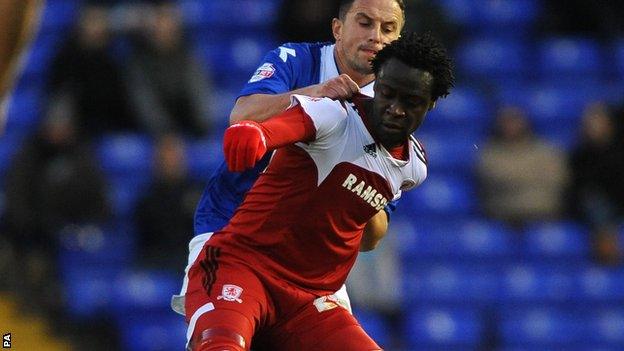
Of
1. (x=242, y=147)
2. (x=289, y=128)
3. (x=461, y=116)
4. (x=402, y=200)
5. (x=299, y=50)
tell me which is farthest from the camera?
(x=461, y=116)

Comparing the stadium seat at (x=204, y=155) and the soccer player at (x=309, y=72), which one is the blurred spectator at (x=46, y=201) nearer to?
the stadium seat at (x=204, y=155)

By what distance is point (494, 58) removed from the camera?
11.1 meters

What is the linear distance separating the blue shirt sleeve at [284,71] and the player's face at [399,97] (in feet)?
2.05

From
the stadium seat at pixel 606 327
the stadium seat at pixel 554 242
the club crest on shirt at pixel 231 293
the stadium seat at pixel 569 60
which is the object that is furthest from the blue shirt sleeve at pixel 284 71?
the stadium seat at pixel 569 60

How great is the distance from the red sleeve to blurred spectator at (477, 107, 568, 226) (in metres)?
6.04

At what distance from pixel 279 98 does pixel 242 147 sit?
0.88m

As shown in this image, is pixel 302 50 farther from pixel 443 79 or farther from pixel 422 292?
pixel 422 292

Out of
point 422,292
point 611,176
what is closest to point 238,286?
point 422,292

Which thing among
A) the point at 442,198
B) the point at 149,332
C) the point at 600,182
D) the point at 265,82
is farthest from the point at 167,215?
the point at 265,82

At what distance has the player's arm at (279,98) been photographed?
409 cm

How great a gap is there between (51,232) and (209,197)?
13.2 feet

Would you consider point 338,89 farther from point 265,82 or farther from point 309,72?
point 309,72

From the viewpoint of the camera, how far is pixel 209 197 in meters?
4.79

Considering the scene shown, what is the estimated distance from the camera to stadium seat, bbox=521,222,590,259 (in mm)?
9938
